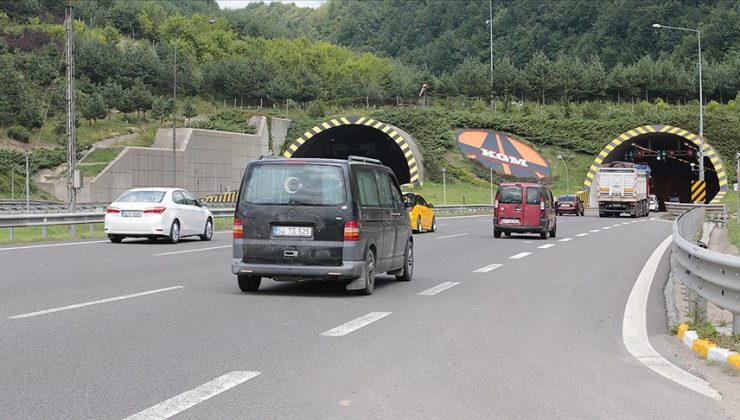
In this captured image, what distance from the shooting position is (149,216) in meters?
23.8

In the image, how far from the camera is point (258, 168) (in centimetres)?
1277

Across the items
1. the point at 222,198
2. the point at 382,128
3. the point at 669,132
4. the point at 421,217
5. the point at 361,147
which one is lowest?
the point at 421,217

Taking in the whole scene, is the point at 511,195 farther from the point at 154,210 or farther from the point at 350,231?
the point at 350,231

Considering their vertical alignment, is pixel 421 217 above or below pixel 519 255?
above

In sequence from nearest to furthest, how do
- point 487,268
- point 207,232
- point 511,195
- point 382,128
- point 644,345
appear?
point 644,345 → point 487,268 → point 207,232 → point 511,195 → point 382,128

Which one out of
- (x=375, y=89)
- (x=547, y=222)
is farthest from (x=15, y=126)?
(x=547, y=222)

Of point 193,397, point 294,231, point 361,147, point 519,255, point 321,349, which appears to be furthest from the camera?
point 361,147

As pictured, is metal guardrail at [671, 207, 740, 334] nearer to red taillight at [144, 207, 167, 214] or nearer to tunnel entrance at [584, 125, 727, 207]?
red taillight at [144, 207, 167, 214]

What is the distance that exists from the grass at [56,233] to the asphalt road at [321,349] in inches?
393

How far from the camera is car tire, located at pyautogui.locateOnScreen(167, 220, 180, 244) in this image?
24484 millimetres

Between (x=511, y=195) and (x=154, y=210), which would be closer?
(x=154, y=210)

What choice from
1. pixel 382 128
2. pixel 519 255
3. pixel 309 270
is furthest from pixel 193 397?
pixel 382 128

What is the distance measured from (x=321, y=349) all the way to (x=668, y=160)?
89034 millimetres

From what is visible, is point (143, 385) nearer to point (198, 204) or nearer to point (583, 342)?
point (583, 342)
